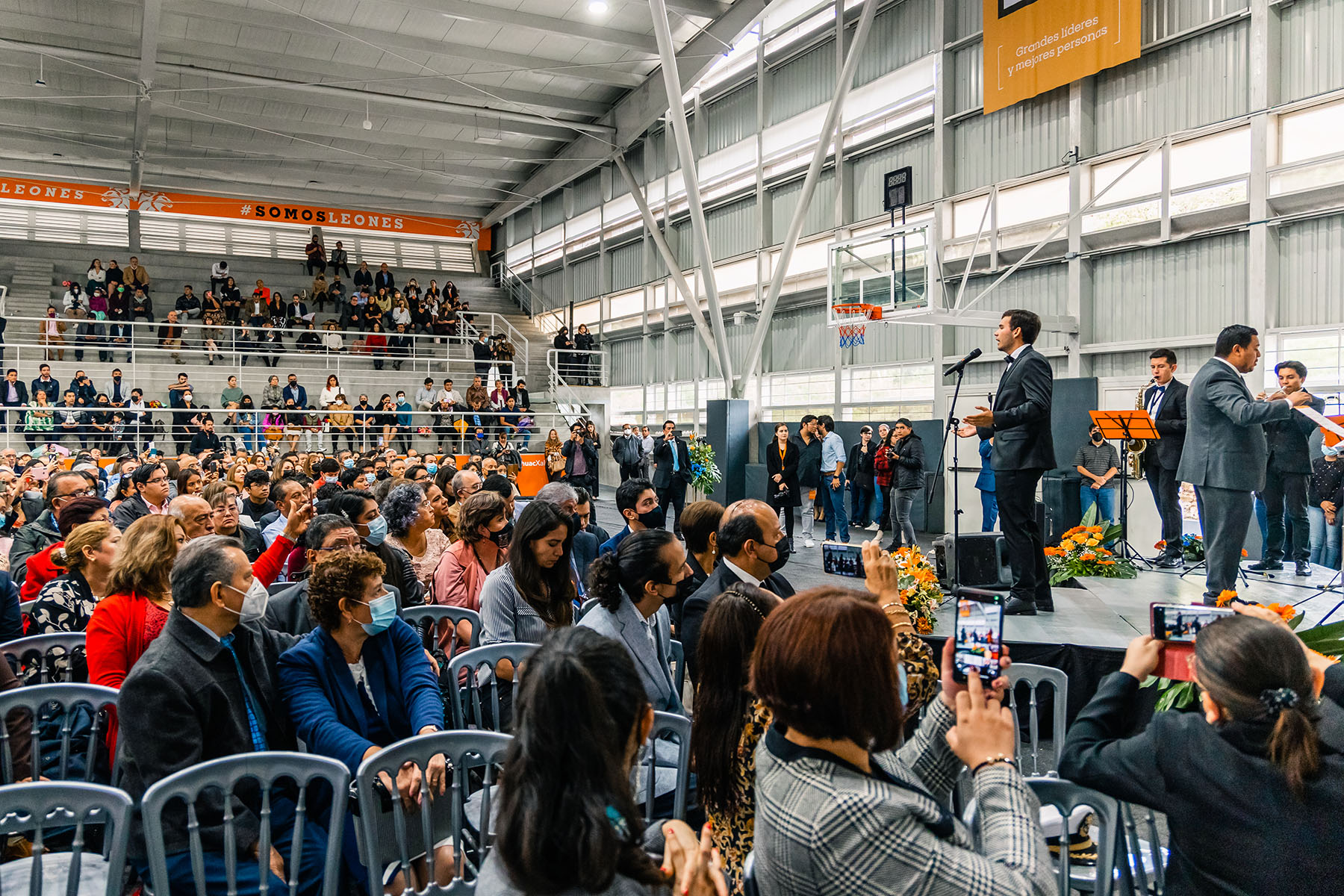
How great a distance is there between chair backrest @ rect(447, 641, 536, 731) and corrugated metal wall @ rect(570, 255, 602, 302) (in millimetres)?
18174

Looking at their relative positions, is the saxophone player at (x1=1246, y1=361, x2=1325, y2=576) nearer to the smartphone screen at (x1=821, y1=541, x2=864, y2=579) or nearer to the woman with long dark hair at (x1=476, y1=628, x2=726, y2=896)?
the smartphone screen at (x1=821, y1=541, x2=864, y2=579)

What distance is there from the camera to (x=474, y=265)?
88.6 feet

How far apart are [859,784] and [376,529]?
142 inches

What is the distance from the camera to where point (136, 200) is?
75.7 ft

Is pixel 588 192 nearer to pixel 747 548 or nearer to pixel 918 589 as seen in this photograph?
pixel 918 589

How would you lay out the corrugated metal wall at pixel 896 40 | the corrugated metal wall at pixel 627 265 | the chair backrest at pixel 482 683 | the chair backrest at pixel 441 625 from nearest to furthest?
the chair backrest at pixel 482 683 → the chair backrest at pixel 441 625 → the corrugated metal wall at pixel 896 40 → the corrugated metal wall at pixel 627 265

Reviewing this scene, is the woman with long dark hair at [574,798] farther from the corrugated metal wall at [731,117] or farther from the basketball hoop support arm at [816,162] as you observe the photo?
the corrugated metal wall at [731,117]

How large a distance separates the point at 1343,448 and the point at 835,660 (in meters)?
5.01

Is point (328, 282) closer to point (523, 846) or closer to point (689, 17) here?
point (689, 17)

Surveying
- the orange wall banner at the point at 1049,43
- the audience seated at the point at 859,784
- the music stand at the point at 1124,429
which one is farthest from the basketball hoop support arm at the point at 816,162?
the audience seated at the point at 859,784

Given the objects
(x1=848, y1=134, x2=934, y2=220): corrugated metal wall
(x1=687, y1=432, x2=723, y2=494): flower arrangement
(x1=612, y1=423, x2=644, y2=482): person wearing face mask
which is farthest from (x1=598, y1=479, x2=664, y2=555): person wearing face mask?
(x1=848, y1=134, x2=934, y2=220): corrugated metal wall

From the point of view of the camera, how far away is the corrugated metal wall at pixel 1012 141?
10.5 m

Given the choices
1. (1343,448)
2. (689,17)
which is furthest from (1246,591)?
(689,17)

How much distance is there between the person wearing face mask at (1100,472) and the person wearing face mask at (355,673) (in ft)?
24.7
